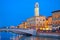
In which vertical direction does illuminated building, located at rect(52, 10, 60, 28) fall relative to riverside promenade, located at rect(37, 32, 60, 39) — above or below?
above

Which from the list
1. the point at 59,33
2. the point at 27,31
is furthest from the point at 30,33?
the point at 59,33

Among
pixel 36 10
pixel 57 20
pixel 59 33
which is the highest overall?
pixel 36 10

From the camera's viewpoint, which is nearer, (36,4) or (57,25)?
(57,25)

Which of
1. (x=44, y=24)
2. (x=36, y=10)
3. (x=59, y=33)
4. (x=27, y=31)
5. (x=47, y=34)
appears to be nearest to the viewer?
(x=59, y=33)

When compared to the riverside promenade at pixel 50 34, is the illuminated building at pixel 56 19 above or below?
above

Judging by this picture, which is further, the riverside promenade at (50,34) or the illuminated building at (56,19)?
the illuminated building at (56,19)

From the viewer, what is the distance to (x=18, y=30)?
58.0m

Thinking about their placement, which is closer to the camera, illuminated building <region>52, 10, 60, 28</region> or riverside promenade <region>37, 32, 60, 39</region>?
riverside promenade <region>37, 32, 60, 39</region>

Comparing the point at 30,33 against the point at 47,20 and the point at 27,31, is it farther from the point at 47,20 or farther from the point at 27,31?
the point at 47,20

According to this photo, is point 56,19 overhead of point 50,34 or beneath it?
overhead

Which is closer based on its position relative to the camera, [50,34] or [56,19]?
[50,34]

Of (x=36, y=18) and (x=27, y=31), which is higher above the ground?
(x=36, y=18)

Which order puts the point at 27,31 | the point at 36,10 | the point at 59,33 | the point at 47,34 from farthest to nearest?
the point at 36,10 < the point at 27,31 < the point at 47,34 < the point at 59,33

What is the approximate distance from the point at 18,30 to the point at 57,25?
28.2 feet
